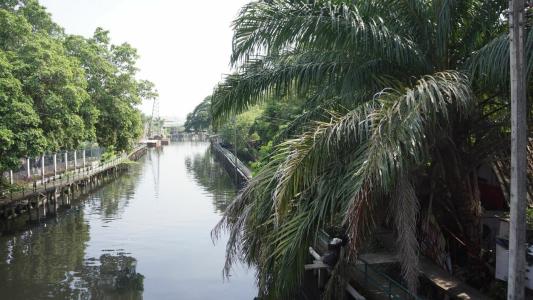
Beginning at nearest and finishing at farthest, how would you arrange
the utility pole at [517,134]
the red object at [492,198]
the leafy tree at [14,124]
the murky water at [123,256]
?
the utility pole at [517,134] → the red object at [492,198] → the murky water at [123,256] → the leafy tree at [14,124]

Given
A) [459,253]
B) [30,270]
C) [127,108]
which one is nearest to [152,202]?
[127,108]

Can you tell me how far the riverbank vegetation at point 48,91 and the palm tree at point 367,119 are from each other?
1447 centimetres

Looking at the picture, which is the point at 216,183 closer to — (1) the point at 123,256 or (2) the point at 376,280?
(1) the point at 123,256

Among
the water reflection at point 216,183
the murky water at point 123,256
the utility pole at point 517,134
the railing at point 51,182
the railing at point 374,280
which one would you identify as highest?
the utility pole at point 517,134

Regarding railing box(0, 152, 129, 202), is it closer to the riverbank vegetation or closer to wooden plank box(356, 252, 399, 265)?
the riverbank vegetation

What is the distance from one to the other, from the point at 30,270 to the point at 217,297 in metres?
7.10

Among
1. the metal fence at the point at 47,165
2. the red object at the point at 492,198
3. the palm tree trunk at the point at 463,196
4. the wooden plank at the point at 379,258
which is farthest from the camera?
the metal fence at the point at 47,165

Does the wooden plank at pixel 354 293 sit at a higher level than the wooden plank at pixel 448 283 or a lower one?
lower

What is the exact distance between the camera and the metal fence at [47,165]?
30.3 m

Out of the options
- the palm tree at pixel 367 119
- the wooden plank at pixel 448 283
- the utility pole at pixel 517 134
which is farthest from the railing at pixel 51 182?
the utility pole at pixel 517 134

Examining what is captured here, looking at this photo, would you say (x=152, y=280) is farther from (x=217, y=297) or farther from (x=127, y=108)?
(x=127, y=108)

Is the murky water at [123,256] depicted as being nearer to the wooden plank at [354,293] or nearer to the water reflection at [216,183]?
the water reflection at [216,183]

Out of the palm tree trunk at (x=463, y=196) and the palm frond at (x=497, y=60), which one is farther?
the palm tree trunk at (x=463, y=196)

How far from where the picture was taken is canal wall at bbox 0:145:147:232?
25359mm
